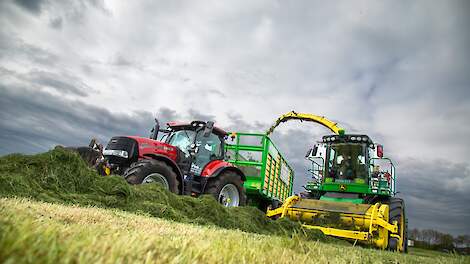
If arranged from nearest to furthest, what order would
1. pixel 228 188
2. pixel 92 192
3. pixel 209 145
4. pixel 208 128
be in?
pixel 92 192 → pixel 208 128 → pixel 209 145 → pixel 228 188

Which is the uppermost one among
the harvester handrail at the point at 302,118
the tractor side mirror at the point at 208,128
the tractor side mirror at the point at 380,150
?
the harvester handrail at the point at 302,118

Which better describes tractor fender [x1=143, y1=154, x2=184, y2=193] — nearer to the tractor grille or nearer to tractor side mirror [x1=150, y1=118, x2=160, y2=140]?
the tractor grille

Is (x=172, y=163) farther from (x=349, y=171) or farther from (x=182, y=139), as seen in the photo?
(x=349, y=171)

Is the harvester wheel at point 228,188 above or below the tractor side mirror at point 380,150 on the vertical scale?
below

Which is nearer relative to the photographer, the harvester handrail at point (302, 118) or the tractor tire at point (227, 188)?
the tractor tire at point (227, 188)

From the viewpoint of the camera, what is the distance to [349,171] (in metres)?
10.5

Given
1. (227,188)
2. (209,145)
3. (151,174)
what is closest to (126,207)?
(151,174)

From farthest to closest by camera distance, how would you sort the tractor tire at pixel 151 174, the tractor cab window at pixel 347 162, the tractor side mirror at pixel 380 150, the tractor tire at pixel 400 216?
the tractor cab window at pixel 347 162
the tractor side mirror at pixel 380 150
the tractor tire at pixel 400 216
the tractor tire at pixel 151 174

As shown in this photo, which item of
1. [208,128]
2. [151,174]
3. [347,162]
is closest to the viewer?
[151,174]

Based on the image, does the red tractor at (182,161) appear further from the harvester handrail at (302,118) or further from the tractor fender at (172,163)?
the harvester handrail at (302,118)

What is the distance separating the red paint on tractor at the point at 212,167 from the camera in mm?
8702

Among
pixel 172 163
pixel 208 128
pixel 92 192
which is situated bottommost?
pixel 92 192

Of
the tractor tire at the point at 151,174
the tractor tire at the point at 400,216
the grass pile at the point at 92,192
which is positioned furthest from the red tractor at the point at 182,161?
the tractor tire at the point at 400,216

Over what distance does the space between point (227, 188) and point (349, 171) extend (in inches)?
153
